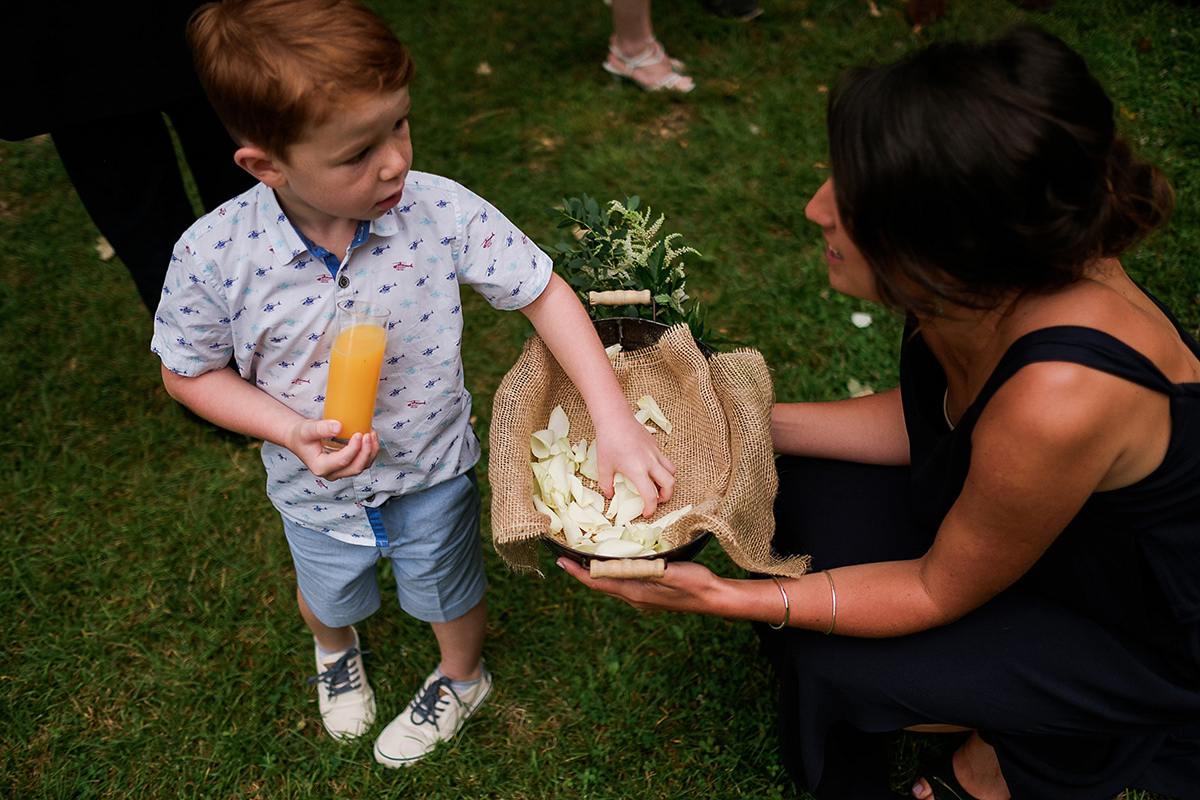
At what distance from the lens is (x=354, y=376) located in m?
1.55

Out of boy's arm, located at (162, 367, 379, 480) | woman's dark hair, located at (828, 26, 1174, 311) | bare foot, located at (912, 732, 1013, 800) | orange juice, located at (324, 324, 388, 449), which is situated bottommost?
bare foot, located at (912, 732, 1013, 800)

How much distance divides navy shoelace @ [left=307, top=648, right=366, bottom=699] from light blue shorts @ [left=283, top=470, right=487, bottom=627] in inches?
11.0

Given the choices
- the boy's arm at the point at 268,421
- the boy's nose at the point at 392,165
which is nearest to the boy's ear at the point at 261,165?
the boy's nose at the point at 392,165

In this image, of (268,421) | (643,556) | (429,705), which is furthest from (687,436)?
(429,705)

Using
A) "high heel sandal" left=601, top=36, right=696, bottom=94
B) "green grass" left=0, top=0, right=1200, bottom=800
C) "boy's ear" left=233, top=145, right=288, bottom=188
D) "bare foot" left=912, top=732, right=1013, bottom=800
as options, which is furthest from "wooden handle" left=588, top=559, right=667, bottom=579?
"high heel sandal" left=601, top=36, right=696, bottom=94

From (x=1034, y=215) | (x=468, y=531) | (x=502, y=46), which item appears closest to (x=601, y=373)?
(x=468, y=531)

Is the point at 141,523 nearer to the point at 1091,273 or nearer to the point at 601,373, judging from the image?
the point at 601,373

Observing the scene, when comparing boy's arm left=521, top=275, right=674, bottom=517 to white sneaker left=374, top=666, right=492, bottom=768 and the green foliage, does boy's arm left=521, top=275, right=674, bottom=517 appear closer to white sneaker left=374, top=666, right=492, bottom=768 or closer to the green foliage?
the green foliage

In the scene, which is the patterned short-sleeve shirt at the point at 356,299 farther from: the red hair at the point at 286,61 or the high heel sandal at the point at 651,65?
the high heel sandal at the point at 651,65

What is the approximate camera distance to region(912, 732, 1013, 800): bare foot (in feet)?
7.03

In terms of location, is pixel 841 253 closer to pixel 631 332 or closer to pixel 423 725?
pixel 631 332

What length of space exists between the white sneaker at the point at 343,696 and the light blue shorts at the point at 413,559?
296mm

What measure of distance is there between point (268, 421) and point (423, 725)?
1.16m

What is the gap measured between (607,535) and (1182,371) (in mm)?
1139
